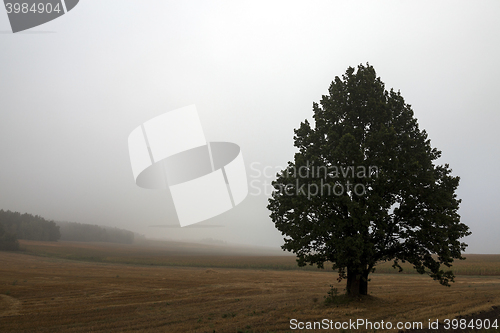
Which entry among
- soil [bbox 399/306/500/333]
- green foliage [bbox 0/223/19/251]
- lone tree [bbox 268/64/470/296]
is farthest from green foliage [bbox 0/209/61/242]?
soil [bbox 399/306/500/333]

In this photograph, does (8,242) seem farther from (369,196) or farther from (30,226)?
(369,196)

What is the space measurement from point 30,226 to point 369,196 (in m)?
193

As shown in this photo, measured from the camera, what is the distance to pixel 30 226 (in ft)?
512

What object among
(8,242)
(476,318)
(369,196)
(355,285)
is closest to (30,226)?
(8,242)

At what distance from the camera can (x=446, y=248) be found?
16.6m

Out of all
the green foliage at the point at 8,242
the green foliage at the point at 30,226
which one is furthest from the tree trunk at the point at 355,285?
the green foliage at the point at 30,226

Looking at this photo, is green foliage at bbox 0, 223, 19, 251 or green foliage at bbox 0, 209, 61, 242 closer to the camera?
green foliage at bbox 0, 223, 19, 251

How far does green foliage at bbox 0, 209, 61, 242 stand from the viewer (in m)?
155

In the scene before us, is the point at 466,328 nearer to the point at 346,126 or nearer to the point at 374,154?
the point at 374,154

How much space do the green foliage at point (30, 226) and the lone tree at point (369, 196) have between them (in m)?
184

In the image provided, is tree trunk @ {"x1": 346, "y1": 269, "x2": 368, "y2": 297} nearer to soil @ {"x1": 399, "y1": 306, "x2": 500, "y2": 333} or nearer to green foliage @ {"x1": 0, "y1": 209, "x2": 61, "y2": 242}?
soil @ {"x1": 399, "y1": 306, "x2": 500, "y2": 333}

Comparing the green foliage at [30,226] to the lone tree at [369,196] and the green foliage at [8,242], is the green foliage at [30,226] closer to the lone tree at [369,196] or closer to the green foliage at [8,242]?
the green foliage at [8,242]

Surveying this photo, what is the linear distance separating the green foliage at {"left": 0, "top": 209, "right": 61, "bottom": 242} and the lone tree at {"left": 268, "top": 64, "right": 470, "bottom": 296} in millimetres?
183682

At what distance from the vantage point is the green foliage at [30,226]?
15475 cm
